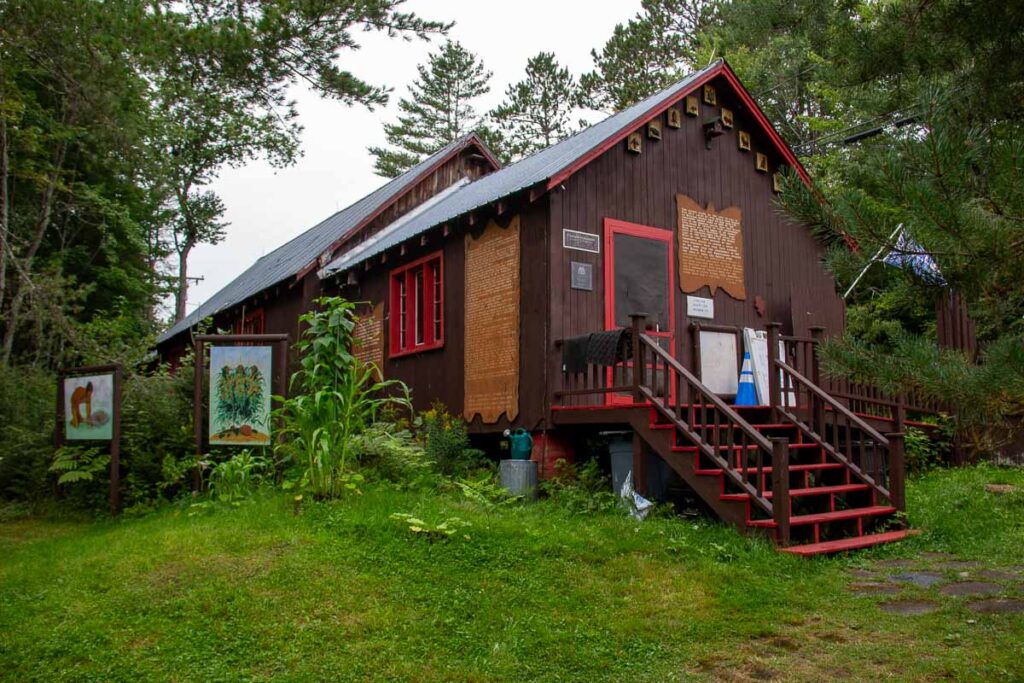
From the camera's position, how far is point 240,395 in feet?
31.6

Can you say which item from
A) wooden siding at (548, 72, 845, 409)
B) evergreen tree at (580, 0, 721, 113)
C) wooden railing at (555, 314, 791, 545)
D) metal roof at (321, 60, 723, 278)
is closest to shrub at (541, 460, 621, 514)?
wooden railing at (555, 314, 791, 545)

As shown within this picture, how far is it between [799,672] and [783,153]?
31.7 ft

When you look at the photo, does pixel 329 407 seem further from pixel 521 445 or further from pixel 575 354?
pixel 575 354

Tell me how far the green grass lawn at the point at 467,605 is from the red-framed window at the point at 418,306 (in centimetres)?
510

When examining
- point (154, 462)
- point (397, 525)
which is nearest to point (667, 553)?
point (397, 525)

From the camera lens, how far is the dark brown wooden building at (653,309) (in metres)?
8.76

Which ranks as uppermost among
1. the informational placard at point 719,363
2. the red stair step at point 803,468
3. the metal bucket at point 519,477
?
the informational placard at point 719,363

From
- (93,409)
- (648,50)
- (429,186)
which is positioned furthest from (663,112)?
(648,50)

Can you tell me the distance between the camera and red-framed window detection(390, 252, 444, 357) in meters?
13.0

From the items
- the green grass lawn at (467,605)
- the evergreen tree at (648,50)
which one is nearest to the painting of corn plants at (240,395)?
the green grass lawn at (467,605)

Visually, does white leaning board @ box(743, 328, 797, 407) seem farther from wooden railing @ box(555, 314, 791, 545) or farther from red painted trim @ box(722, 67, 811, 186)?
red painted trim @ box(722, 67, 811, 186)

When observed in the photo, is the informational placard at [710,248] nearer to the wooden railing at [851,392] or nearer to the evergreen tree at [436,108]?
the wooden railing at [851,392]

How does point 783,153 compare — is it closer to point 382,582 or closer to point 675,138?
point 675,138

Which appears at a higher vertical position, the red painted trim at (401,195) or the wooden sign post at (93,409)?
the red painted trim at (401,195)
